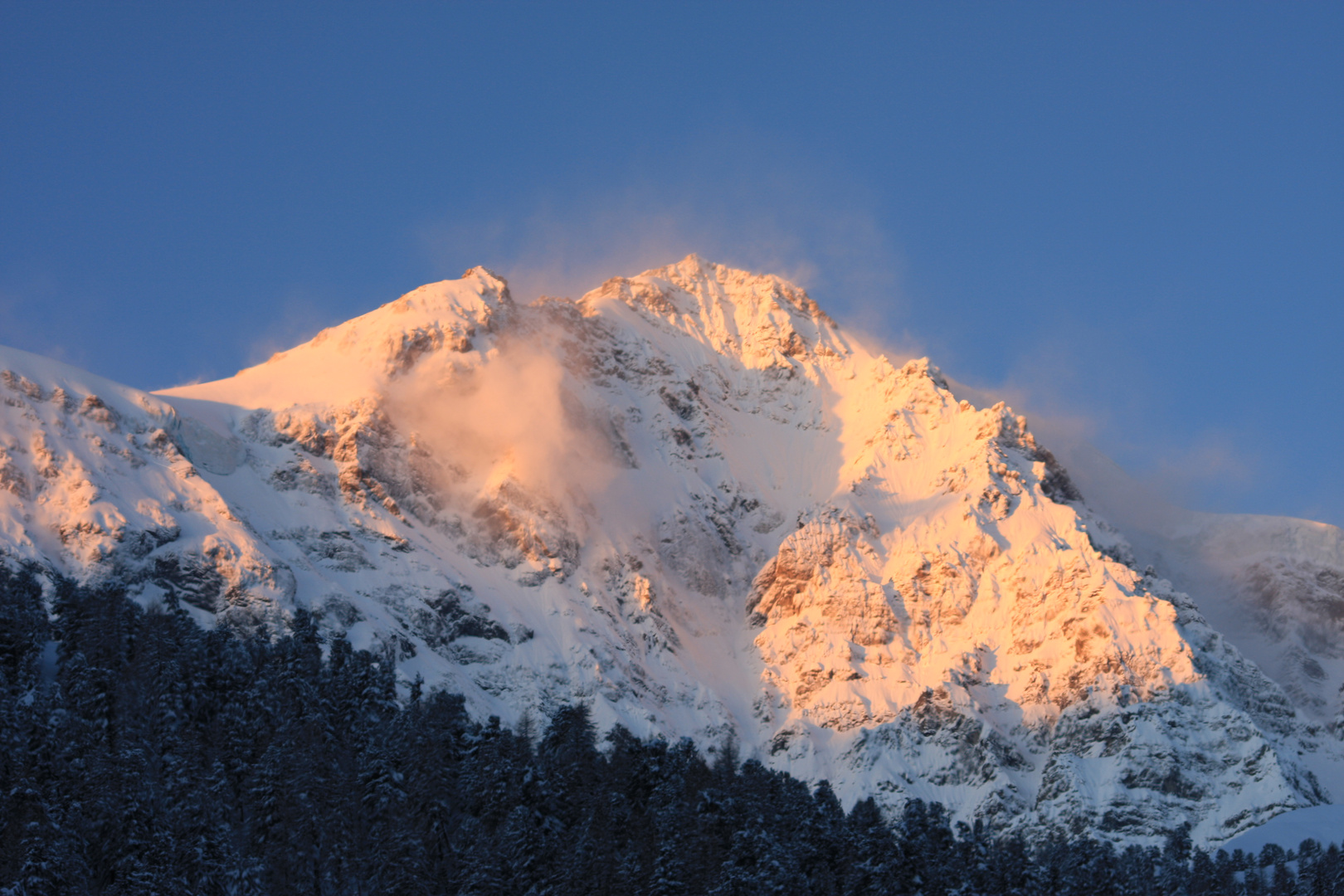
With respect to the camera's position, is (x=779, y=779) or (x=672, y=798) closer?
(x=672, y=798)

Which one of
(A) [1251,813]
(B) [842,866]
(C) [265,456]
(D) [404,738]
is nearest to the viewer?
(B) [842,866]

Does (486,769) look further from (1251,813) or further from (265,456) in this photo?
(1251,813)

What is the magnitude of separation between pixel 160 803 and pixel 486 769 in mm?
30226

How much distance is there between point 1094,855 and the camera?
142875 mm

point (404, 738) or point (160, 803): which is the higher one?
point (404, 738)

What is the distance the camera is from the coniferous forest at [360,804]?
103438 mm

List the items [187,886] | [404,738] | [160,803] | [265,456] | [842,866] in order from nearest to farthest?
1. [187,886]
2. [160,803]
3. [842,866]
4. [404,738]
5. [265,456]

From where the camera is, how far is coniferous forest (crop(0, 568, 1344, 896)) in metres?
103

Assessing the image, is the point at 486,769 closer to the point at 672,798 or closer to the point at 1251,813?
the point at 672,798

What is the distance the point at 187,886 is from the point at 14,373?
94.7 m

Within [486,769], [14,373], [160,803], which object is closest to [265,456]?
[14,373]

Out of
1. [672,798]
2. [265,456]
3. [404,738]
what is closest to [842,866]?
[672,798]

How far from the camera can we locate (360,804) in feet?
387

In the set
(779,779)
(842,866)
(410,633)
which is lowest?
(842,866)
